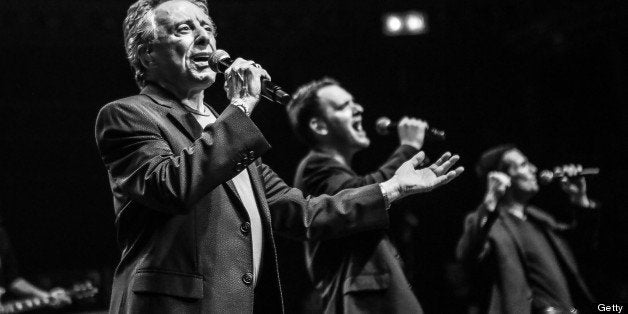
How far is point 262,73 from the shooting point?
1.82 metres

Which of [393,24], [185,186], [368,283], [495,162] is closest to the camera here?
[185,186]

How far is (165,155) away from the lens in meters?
1.71

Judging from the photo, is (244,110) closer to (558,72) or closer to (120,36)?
(120,36)

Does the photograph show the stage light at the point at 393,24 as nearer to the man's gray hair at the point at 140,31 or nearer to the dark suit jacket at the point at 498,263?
the dark suit jacket at the point at 498,263

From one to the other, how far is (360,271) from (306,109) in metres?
1.00

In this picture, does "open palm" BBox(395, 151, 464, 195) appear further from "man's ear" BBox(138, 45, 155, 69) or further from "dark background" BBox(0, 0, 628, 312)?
"dark background" BBox(0, 0, 628, 312)

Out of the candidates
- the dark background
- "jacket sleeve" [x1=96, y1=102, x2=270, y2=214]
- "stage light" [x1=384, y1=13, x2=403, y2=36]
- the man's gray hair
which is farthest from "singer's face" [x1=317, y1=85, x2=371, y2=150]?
"stage light" [x1=384, y1=13, x2=403, y2=36]

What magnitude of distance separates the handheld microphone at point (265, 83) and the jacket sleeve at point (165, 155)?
0.58 ft

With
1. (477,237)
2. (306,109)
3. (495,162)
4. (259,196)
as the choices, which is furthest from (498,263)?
(259,196)

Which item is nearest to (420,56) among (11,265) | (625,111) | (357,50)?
(357,50)

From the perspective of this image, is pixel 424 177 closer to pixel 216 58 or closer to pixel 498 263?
pixel 216 58

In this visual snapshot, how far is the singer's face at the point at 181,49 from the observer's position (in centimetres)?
200

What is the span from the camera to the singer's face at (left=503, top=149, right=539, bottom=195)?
4297mm

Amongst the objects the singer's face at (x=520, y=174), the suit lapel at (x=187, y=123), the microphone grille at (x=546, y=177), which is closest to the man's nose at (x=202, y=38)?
the suit lapel at (x=187, y=123)
